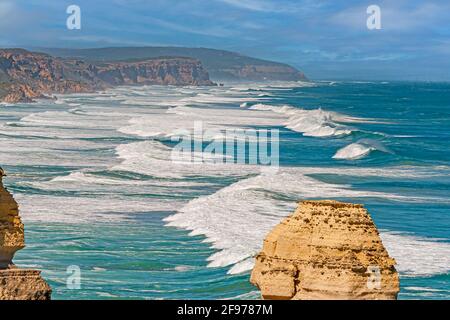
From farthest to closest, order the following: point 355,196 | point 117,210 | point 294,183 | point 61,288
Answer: point 294,183 < point 355,196 < point 117,210 < point 61,288

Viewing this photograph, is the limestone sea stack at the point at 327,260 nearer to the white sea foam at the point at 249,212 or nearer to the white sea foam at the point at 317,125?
the white sea foam at the point at 249,212

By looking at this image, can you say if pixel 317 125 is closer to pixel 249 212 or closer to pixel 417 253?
pixel 249 212

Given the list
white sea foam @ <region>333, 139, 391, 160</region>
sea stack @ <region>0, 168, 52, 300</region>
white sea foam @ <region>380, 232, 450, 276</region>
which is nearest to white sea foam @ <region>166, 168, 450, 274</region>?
white sea foam @ <region>380, 232, 450, 276</region>

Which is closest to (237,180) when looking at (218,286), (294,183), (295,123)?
(294,183)

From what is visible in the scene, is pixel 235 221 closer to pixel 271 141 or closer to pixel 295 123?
pixel 271 141

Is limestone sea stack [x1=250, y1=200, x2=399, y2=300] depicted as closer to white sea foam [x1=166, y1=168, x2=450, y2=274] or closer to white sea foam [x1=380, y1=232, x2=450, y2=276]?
white sea foam [x1=380, y1=232, x2=450, y2=276]
